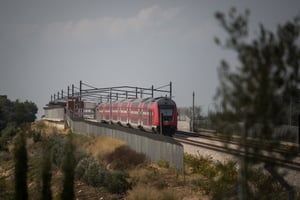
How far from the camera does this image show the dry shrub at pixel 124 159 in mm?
21938

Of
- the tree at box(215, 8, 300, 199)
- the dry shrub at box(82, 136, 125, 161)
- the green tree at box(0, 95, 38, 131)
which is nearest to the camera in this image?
the tree at box(215, 8, 300, 199)

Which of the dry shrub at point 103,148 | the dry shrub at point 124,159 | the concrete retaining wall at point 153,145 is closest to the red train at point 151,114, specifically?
the concrete retaining wall at point 153,145

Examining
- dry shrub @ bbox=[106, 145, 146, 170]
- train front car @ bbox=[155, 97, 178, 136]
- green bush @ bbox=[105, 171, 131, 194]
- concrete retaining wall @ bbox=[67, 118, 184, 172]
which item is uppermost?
train front car @ bbox=[155, 97, 178, 136]

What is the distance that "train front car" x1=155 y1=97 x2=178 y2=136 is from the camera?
3347cm

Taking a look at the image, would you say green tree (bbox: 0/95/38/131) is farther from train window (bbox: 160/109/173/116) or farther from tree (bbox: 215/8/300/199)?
tree (bbox: 215/8/300/199)

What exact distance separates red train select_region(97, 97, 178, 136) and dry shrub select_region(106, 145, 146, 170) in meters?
6.32

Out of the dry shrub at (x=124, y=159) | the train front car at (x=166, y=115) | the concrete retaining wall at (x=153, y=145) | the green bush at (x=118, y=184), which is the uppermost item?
the train front car at (x=166, y=115)

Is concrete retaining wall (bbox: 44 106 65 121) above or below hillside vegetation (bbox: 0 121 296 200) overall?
above

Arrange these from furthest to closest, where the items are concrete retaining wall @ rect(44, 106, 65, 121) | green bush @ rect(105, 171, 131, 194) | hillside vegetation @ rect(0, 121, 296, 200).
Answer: concrete retaining wall @ rect(44, 106, 65, 121) → green bush @ rect(105, 171, 131, 194) → hillside vegetation @ rect(0, 121, 296, 200)

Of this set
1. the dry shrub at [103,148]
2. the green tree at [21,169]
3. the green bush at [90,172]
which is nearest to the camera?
the green tree at [21,169]

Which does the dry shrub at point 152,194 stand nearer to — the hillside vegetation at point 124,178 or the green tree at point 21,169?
the hillside vegetation at point 124,178

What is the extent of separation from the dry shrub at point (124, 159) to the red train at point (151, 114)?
20.7ft

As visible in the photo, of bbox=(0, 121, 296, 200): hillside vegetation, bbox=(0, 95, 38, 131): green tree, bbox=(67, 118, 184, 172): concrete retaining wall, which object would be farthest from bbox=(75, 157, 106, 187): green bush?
bbox=(0, 95, 38, 131): green tree

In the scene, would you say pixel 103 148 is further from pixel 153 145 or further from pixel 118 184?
pixel 118 184
